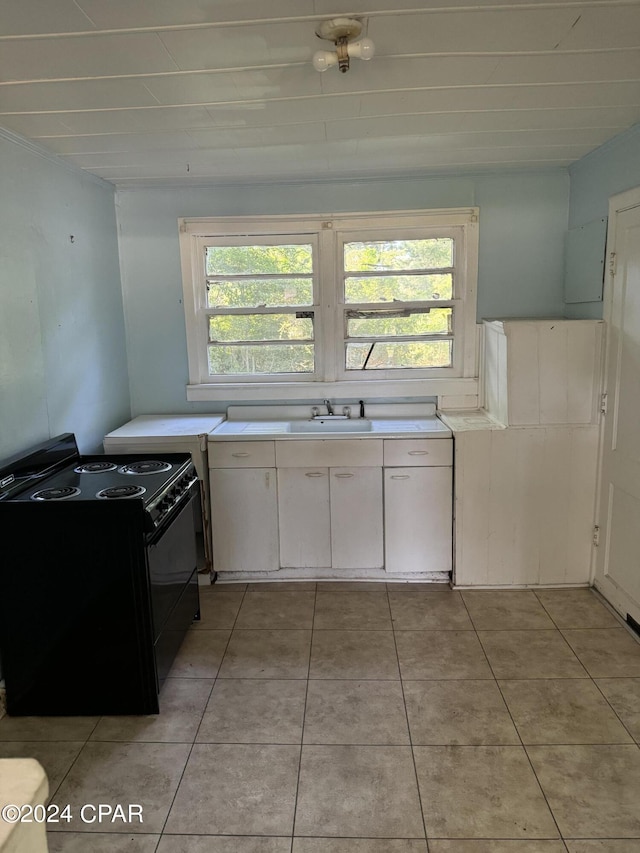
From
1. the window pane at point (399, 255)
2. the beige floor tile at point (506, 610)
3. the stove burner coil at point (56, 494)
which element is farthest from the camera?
the window pane at point (399, 255)

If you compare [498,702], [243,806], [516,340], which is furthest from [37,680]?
[516,340]

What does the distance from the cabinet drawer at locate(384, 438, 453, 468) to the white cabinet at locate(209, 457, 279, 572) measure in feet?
2.35

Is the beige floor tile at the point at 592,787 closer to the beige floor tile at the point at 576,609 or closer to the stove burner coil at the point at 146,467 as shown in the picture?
the beige floor tile at the point at 576,609

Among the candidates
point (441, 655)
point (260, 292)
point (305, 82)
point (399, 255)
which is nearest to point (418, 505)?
point (441, 655)

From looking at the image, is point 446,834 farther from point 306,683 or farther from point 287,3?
point 287,3

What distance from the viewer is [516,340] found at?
3.19 m

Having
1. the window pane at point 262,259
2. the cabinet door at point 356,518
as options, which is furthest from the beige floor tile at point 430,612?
the window pane at point 262,259

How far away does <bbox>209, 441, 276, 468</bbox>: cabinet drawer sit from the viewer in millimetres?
3395

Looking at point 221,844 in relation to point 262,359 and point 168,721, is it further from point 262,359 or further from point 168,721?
point 262,359

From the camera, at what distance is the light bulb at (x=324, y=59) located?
175cm

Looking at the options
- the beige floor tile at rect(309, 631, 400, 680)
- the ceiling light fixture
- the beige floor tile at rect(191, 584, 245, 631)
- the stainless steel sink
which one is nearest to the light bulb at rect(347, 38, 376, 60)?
the ceiling light fixture

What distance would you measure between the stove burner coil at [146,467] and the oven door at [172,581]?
18 cm

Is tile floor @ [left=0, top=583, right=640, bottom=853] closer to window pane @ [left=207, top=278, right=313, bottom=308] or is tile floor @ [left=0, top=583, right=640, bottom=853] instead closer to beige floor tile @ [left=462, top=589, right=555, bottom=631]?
beige floor tile @ [left=462, top=589, right=555, bottom=631]

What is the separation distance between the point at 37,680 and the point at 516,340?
2835 millimetres
